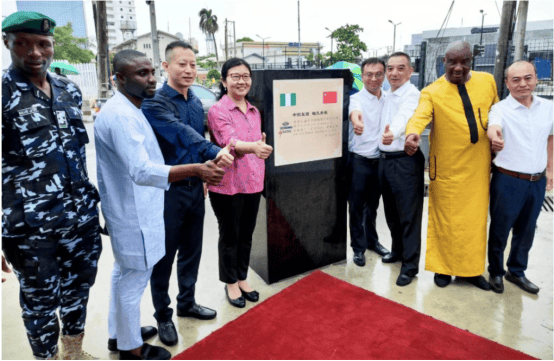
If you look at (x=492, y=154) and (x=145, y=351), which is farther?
(x=492, y=154)

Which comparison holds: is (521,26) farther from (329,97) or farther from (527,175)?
(329,97)

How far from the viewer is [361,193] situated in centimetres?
326

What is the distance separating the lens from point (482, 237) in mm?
2830

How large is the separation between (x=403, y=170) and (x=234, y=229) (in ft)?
4.39

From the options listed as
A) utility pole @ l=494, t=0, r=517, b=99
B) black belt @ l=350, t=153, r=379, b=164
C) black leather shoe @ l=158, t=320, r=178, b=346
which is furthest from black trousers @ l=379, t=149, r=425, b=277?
utility pole @ l=494, t=0, r=517, b=99

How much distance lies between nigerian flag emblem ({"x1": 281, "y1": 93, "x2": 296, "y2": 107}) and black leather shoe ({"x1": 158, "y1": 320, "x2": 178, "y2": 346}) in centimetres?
161

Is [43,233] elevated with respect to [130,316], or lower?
elevated

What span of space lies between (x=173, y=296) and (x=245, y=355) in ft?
2.99

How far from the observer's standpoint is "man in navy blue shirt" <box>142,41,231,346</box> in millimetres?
2074

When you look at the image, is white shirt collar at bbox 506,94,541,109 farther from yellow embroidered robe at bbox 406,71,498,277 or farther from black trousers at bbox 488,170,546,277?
black trousers at bbox 488,170,546,277

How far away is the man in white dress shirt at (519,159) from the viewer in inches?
102

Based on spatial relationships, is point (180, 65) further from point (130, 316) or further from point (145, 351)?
point (145, 351)

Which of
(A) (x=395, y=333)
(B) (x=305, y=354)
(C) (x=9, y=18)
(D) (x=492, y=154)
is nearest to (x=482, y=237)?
(D) (x=492, y=154)

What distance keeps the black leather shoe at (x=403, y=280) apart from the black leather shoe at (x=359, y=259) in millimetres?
365
